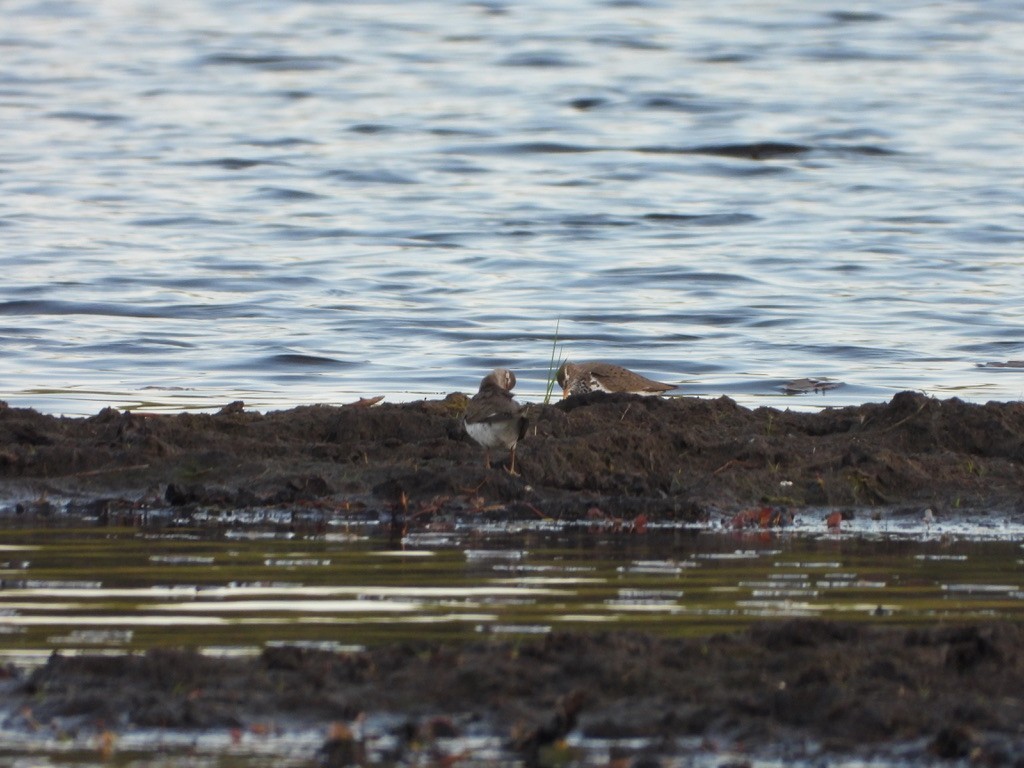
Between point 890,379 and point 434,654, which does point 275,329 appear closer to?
point 890,379

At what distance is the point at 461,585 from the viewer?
25.4 feet

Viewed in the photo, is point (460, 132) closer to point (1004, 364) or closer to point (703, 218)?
point (703, 218)

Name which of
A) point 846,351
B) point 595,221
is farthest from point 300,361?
point 595,221

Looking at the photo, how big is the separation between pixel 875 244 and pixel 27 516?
60.8ft

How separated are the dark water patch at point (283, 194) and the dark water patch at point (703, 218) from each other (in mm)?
5324

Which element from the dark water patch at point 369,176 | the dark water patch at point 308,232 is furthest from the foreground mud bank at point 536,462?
the dark water patch at point 369,176

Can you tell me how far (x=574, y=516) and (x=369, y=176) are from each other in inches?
932

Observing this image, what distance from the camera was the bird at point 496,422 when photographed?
10625 mm

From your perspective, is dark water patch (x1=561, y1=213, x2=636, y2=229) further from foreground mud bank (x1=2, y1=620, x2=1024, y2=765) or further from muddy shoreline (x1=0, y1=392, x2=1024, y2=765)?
foreground mud bank (x1=2, y1=620, x2=1024, y2=765)

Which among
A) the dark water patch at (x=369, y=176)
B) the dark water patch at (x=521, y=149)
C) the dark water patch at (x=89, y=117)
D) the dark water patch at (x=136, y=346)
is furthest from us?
the dark water patch at (x=89, y=117)

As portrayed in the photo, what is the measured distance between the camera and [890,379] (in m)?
17.3

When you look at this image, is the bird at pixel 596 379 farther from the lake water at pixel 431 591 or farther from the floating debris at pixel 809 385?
the lake water at pixel 431 591

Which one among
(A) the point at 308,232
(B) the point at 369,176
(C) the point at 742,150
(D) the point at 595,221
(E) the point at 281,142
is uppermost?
(E) the point at 281,142

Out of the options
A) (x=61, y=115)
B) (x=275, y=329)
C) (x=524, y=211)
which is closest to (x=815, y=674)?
(x=275, y=329)
